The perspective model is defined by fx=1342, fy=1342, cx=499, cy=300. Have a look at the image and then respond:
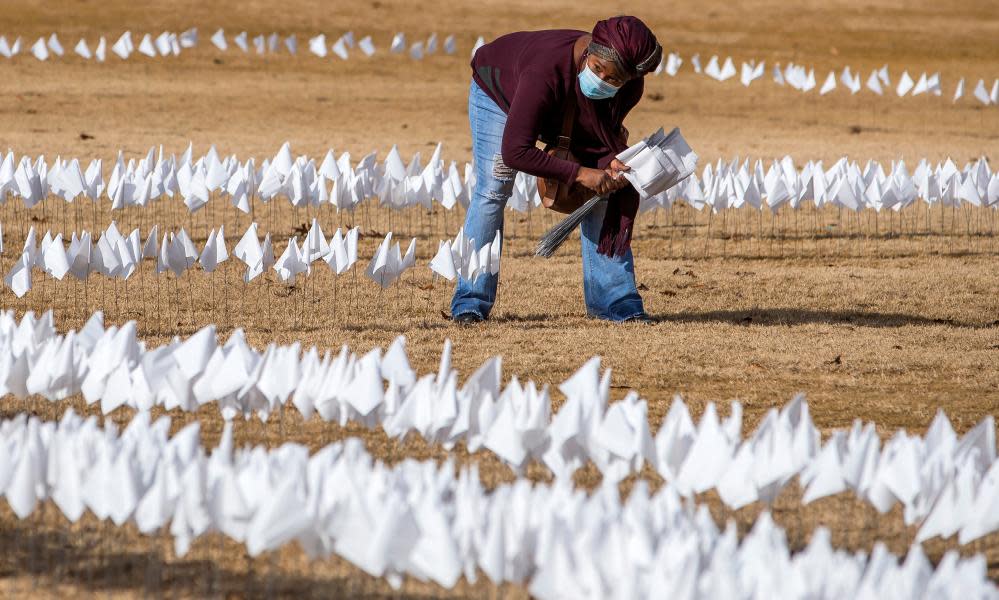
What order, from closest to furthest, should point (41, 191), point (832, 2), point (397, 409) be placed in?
point (397, 409) < point (41, 191) < point (832, 2)

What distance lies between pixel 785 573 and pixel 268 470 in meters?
1.28

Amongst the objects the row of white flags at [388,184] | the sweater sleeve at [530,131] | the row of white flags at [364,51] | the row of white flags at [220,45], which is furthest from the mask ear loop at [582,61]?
the row of white flags at [220,45]

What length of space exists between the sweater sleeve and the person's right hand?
36mm

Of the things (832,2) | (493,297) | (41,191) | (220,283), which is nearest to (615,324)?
(493,297)

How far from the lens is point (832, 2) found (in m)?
23.3

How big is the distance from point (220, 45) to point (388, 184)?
10.0 meters

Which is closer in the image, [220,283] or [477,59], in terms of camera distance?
[477,59]

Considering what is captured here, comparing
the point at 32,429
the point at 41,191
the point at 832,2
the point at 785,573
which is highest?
the point at 832,2

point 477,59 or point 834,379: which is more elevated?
point 477,59

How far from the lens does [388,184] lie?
848 cm

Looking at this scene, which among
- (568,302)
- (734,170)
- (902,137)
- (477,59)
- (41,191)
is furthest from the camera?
(902,137)

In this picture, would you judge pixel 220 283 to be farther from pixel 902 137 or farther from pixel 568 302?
pixel 902 137

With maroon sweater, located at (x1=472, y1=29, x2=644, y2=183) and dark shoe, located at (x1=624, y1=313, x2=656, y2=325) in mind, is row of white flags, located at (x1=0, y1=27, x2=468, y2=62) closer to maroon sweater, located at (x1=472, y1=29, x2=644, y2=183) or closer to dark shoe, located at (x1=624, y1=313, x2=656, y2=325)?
dark shoe, located at (x1=624, y1=313, x2=656, y2=325)

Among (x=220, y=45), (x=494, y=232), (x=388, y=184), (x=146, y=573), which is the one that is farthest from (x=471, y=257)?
(x=220, y=45)
